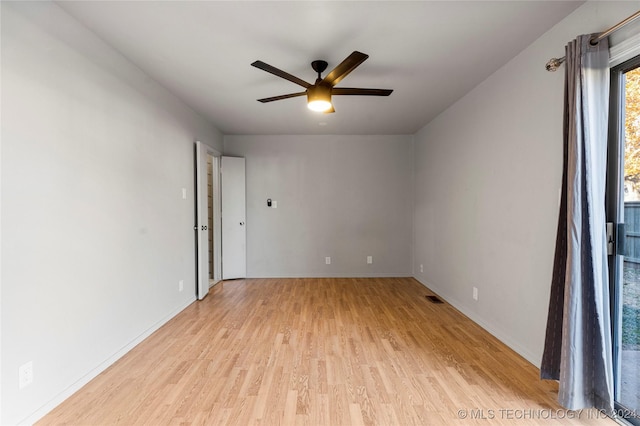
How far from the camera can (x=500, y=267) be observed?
272 cm

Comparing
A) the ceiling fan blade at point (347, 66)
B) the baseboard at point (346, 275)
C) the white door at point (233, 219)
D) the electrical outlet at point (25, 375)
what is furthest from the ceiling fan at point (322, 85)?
the baseboard at point (346, 275)

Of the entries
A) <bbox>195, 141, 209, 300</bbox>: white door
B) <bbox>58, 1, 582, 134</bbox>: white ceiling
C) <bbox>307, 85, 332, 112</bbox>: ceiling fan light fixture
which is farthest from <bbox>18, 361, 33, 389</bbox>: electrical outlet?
<bbox>307, 85, 332, 112</bbox>: ceiling fan light fixture

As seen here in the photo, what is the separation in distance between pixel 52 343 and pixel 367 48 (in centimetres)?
294

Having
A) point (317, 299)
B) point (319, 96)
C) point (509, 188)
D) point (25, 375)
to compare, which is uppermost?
point (319, 96)

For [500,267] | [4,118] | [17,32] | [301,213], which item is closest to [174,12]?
[17,32]

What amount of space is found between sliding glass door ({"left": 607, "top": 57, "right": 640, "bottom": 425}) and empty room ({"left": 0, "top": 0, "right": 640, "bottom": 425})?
0.03ft

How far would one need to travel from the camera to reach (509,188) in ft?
8.55

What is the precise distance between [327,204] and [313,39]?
3256 millimetres

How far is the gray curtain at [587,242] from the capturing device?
167 cm

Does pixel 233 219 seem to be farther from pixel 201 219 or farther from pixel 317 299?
pixel 317 299

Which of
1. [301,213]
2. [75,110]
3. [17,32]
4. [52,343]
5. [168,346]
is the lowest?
[168,346]

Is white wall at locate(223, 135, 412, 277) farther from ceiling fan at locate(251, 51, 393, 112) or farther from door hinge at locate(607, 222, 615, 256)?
door hinge at locate(607, 222, 615, 256)

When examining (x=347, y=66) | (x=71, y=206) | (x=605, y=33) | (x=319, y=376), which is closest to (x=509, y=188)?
(x=605, y=33)

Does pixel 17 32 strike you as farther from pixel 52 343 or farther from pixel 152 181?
pixel 52 343
